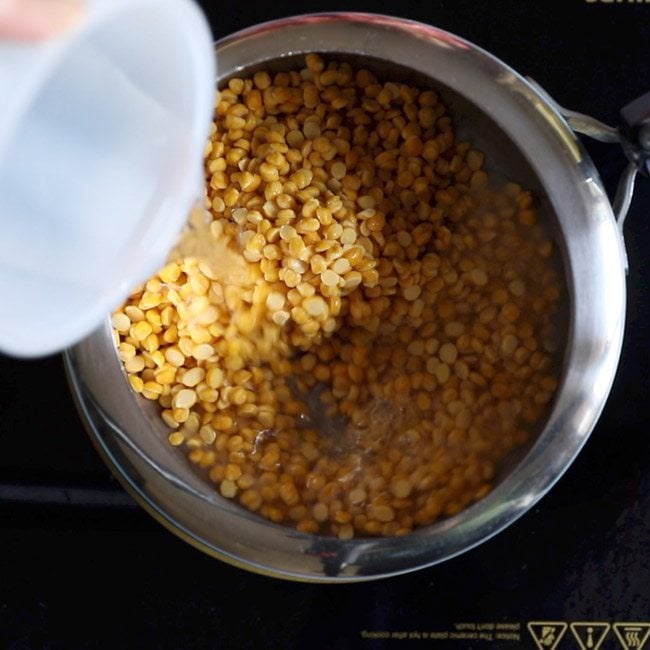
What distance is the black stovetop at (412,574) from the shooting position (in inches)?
43.6

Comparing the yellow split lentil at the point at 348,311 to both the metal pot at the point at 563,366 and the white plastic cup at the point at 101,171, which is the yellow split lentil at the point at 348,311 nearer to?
the metal pot at the point at 563,366

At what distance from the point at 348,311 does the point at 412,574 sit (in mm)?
308

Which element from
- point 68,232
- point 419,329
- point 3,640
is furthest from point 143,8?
point 3,640

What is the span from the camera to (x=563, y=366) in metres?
1.05

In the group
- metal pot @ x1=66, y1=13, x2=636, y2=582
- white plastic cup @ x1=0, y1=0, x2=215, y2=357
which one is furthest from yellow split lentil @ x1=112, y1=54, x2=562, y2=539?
white plastic cup @ x1=0, y1=0, x2=215, y2=357

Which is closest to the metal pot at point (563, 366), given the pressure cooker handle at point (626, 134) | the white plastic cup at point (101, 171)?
the pressure cooker handle at point (626, 134)

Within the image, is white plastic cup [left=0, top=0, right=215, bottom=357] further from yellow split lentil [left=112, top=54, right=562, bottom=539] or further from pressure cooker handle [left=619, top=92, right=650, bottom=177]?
pressure cooker handle [left=619, top=92, right=650, bottom=177]

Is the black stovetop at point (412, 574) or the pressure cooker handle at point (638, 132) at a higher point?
the pressure cooker handle at point (638, 132)

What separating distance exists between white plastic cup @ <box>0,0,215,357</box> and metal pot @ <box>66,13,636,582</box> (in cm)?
31

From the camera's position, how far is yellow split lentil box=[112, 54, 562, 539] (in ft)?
3.58

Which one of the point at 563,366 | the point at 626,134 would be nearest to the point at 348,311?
the point at 563,366

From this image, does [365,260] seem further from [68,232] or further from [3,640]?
[3,640]

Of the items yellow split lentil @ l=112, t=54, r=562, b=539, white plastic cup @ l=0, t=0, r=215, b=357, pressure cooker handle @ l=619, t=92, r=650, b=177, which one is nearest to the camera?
white plastic cup @ l=0, t=0, r=215, b=357

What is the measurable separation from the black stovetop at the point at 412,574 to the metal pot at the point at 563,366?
8 centimetres
